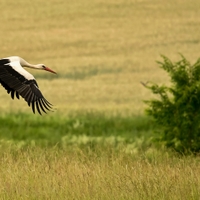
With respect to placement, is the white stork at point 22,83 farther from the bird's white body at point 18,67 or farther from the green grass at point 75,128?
the green grass at point 75,128

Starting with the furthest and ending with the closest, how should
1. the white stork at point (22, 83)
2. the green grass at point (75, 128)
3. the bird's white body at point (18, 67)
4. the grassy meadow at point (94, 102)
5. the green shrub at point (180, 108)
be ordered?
the green grass at point (75, 128)
the green shrub at point (180, 108)
the bird's white body at point (18, 67)
the white stork at point (22, 83)
the grassy meadow at point (94, 102)

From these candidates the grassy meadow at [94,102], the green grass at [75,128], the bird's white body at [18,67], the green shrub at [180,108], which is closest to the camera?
the grassy meadow at [94,102]

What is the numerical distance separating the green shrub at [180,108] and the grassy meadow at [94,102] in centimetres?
33

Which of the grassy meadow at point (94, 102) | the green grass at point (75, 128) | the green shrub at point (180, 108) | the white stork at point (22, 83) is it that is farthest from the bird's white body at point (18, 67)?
the green grass at point (75, 128)

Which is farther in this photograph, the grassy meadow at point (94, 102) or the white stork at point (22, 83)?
the white stork at point (22, 83)

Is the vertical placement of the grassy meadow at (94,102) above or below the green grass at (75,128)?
above

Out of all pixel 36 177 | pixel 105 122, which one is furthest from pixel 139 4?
pixel 36 177

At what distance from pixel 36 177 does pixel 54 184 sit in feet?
1.04

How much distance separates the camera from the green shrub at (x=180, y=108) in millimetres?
12500

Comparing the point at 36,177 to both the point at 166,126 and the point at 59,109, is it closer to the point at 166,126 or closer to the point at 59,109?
the point at 166,126

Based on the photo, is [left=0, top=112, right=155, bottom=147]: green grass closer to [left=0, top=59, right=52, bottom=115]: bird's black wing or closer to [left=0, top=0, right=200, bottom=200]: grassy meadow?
[left=0, top=0, right=200, bottom=200]: grassy meadow

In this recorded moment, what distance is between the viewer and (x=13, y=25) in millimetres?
34656

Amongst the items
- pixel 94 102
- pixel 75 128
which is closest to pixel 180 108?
pixel 75 128

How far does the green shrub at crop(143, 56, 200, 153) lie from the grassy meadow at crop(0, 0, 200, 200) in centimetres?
33
